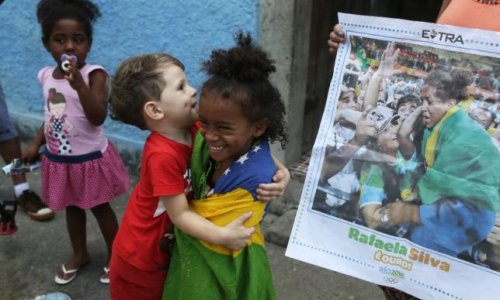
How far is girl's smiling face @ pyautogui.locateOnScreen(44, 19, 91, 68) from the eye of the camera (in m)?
2.31

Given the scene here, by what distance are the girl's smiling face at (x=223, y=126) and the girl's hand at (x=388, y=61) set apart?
1.18 feet

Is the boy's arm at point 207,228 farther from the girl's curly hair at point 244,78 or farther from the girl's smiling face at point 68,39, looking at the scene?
Answer: the girl's smiling face at point 68,39

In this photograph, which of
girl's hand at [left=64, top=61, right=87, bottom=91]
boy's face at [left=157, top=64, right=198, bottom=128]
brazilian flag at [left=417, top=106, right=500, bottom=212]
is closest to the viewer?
brazilian flag at [left=417, top=106, right=500, bottom=212]

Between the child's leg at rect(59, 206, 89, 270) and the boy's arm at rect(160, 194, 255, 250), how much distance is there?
131 cm

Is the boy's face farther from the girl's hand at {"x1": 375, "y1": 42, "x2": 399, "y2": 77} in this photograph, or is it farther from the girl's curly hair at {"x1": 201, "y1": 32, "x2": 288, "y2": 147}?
the girl's hand at {"x1": 375, "y1": 42, "x2": 399, "y2": 77}

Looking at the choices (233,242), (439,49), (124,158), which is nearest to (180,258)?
(233,242)

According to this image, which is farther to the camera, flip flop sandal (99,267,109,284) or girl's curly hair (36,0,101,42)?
flip flop sandal (99,267,109,284)

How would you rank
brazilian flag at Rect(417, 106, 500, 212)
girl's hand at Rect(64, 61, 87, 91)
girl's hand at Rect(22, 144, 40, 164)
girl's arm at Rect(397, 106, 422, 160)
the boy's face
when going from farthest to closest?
girl's hand at Rect(22, 144, 40, 164)
girl's hand at Rect(64, 61, 87, 91)
the boy's face
girl's arm at Rect(397, 106, 422, 160)
brazilian flag at Rect(417, 106, 500, 212)

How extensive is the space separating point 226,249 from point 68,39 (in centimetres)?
138

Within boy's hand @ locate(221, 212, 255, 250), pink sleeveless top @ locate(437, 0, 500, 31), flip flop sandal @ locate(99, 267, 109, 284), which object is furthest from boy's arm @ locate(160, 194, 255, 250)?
flip flop sandal @ locate(99, 267, 109, 284)

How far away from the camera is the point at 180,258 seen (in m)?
1.56

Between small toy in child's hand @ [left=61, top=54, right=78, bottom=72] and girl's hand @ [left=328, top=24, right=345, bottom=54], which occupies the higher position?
girl's hand @ [left=328, top=24, right=345, bottom=54]

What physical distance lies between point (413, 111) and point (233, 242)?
1.98ft

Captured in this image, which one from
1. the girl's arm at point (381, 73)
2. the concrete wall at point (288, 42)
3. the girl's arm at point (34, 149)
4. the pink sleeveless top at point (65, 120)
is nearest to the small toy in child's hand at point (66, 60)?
the pink sleeveless top at point (65, 120)
